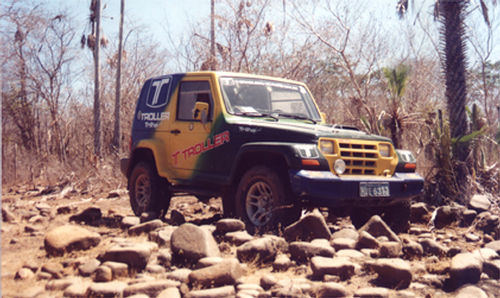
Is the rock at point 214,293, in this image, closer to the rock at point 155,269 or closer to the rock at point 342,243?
the rock at point 155,269

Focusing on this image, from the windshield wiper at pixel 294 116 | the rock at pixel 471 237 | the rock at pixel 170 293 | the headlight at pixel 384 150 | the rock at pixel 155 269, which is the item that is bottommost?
the rock at pixel 471 237

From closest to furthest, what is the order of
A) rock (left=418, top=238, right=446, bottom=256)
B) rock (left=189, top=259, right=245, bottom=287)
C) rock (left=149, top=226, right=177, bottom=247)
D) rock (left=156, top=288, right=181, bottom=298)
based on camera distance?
1. rock (left=156, top=288, right=181, bottom=298)
2. rock (left=189, top=259, right=245, bottom=287)
3. rock (left=418, top=238, right=446, bottom=256)
4. rock (left=149, top=226, right=177, bottom=247)

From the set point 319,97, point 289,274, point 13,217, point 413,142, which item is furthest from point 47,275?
point 319,97

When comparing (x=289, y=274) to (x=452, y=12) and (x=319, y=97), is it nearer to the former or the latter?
(x=452, y=12)

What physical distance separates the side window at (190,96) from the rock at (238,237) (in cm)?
193

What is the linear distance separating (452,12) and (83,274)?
928cm

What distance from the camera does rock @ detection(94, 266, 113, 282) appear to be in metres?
4.02

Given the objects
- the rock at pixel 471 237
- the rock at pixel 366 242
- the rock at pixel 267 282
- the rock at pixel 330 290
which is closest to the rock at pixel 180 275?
the rock at pixel 267 282

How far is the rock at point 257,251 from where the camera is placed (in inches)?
185

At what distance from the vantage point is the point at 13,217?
6.73 m

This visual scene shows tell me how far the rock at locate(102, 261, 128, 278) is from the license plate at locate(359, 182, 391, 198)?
8.81 feet

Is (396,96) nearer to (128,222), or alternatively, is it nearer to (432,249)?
(432,249)

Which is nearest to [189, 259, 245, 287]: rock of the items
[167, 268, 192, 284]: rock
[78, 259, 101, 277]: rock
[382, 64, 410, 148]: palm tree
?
[167, 268, 192, 284]: rock

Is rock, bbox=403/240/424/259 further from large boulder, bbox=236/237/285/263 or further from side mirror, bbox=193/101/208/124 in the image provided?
side mirror, bbox=193/101/208/124
